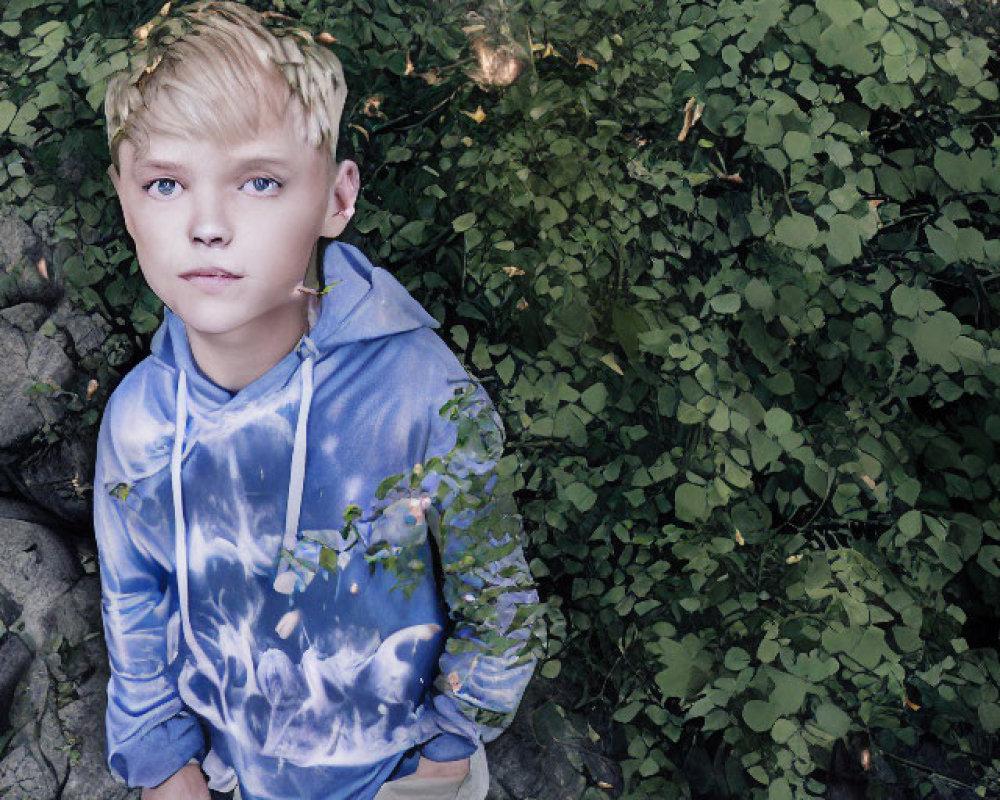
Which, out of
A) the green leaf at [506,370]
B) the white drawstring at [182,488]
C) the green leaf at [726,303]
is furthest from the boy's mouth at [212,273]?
the green leaf at [726,303]

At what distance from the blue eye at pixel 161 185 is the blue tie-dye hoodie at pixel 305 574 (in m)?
0.31

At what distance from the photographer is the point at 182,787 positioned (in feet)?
8.34

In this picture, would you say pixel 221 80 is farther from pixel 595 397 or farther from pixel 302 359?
pixel 595 397

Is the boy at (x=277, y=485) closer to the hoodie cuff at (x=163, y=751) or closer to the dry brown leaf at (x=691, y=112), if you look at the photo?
the hoodie cuff at (x=163, y=751)

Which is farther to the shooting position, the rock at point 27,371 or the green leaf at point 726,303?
the rock at point 27,371

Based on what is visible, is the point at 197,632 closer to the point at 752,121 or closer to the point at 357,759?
the point at 357,759

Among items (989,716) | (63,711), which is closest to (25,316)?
(63,711)

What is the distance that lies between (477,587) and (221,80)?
3.83 ft

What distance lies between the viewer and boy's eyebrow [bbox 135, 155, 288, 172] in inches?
88.3

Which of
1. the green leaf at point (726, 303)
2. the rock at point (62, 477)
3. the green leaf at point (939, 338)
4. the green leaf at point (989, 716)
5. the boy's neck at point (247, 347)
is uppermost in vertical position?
the green leaf at point (726, 303)

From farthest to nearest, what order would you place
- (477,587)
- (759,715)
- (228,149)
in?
(477,587), (759,715), (228,149)

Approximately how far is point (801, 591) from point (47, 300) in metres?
1.84

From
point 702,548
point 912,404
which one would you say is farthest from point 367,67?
point 912,404

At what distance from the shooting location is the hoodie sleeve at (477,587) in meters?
2.39
